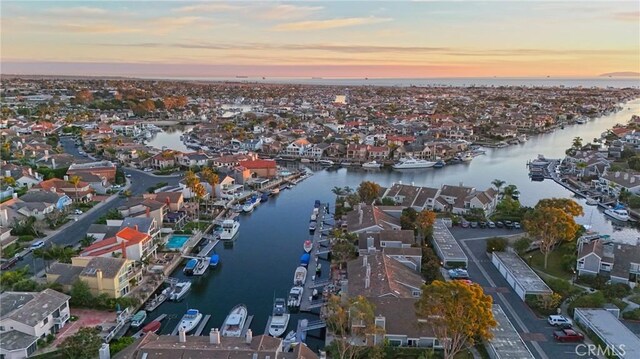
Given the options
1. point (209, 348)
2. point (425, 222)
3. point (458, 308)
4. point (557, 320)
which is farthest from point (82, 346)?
point (557, 320)

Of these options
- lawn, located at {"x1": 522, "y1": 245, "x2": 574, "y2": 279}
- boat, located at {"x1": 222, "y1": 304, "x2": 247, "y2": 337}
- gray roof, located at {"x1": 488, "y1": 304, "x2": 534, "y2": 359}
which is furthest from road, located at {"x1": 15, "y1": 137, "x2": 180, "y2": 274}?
lawn, located at {"x1": 522, "y1": 245, "x2": 574, "y2": 279}

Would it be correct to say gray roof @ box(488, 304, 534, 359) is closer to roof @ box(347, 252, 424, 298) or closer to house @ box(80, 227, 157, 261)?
roof @ box(347, 252, 424, 298)

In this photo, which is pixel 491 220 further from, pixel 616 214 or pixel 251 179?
pixel 251 179

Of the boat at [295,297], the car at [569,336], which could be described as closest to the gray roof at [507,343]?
the car at [569,336]

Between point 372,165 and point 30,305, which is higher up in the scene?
point 30,305

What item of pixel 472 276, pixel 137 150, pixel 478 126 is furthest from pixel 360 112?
pixel 472 276

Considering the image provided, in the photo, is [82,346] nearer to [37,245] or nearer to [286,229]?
[37,245]
